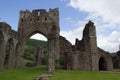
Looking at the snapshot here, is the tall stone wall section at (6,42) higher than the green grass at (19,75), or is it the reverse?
the tall stone wall section at (6,42)

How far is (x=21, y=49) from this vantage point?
34.7 metres

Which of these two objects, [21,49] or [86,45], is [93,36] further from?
[21,49]

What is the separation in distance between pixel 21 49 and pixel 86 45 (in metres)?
12.7

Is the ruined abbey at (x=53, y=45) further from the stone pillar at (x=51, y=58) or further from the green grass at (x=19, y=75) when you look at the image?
the green grass at (x=19, y=75)

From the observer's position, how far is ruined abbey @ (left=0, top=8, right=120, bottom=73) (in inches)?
1035

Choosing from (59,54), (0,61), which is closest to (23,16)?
(59,54)

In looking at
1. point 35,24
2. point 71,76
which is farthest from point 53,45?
point 35,24

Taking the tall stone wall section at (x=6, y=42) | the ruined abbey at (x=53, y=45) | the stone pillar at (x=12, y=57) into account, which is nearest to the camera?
the ruined abbey at (x=53, y=45)

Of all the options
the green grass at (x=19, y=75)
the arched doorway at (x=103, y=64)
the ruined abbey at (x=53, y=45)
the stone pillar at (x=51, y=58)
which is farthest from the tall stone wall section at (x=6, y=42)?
the arched doorway at (x=103, y=64)

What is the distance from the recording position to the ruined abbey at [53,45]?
1035 inches

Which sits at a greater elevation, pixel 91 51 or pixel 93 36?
pixel 93 36

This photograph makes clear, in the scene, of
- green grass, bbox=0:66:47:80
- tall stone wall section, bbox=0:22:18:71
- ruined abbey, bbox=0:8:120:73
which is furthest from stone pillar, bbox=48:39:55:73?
tall stone wall section, bbox=0:22:18:71

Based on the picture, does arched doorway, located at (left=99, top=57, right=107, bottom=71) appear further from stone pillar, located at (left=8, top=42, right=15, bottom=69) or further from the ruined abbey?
stone pillar, located at (left=8, top=42, right=15, bottom=69)

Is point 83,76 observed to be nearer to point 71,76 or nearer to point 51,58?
point 71,76
